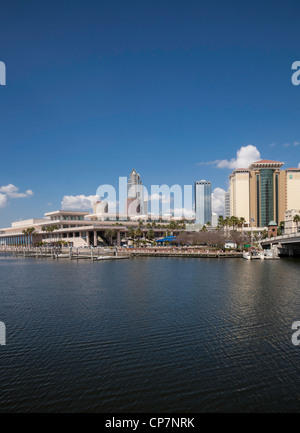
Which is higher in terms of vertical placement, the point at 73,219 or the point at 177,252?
the point at 73,219

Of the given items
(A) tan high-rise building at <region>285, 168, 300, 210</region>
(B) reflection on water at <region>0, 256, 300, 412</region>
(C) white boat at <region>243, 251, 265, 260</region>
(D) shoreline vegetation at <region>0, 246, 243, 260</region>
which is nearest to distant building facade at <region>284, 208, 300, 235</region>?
(D) shoreline vegetation at <region>0, 246, 243, 260</region>

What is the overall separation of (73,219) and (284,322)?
6266 inches

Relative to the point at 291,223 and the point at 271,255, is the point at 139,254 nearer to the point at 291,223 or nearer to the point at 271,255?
the point at 271,255

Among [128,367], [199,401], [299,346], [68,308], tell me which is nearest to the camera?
[199,401]

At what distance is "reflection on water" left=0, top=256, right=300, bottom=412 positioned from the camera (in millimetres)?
14875

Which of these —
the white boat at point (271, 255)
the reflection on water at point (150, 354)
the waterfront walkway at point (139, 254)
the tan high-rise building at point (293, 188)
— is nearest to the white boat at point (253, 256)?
the white boat at point (271, 255)

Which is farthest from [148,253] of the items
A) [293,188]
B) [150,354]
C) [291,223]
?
[293,188]

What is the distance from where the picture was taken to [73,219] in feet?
581

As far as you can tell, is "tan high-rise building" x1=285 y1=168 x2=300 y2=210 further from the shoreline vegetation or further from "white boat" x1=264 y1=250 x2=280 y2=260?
"white boat" x1=264 y1=250 x2=280 y2=260

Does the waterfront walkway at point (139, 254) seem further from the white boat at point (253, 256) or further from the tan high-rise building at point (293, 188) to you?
the tan high-rise building at point (293, 188)
